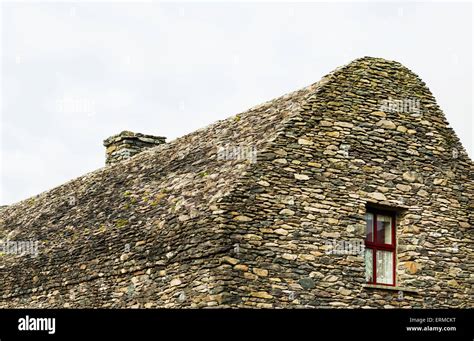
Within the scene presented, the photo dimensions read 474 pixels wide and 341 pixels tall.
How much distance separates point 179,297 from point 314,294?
8.82 ft

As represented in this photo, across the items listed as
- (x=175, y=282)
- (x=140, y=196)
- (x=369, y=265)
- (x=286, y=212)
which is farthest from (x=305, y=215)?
(x=140, y=196)

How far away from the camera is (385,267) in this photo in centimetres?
2191

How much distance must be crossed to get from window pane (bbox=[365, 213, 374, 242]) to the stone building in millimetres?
21

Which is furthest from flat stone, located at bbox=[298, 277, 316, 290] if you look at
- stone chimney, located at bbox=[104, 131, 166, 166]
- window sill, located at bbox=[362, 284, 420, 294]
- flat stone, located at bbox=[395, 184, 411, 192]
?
stone chimney, located at bbox=[104, 131, 166, 166]

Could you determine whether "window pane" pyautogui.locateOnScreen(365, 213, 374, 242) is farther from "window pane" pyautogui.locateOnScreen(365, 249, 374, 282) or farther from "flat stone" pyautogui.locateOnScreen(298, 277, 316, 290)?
"flat stone" pyautogui.locateOnScreen(298, 277, 316, 290)

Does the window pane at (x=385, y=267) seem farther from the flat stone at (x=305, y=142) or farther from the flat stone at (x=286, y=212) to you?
the flat stone at (x=305, y=142)

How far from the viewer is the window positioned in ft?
71.0

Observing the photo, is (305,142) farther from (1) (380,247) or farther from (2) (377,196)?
(1) (380,247)

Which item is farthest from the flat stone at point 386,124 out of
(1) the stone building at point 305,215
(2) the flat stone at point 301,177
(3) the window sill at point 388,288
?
(3) the window sill at point 388,288

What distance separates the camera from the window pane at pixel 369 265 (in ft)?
70.5
